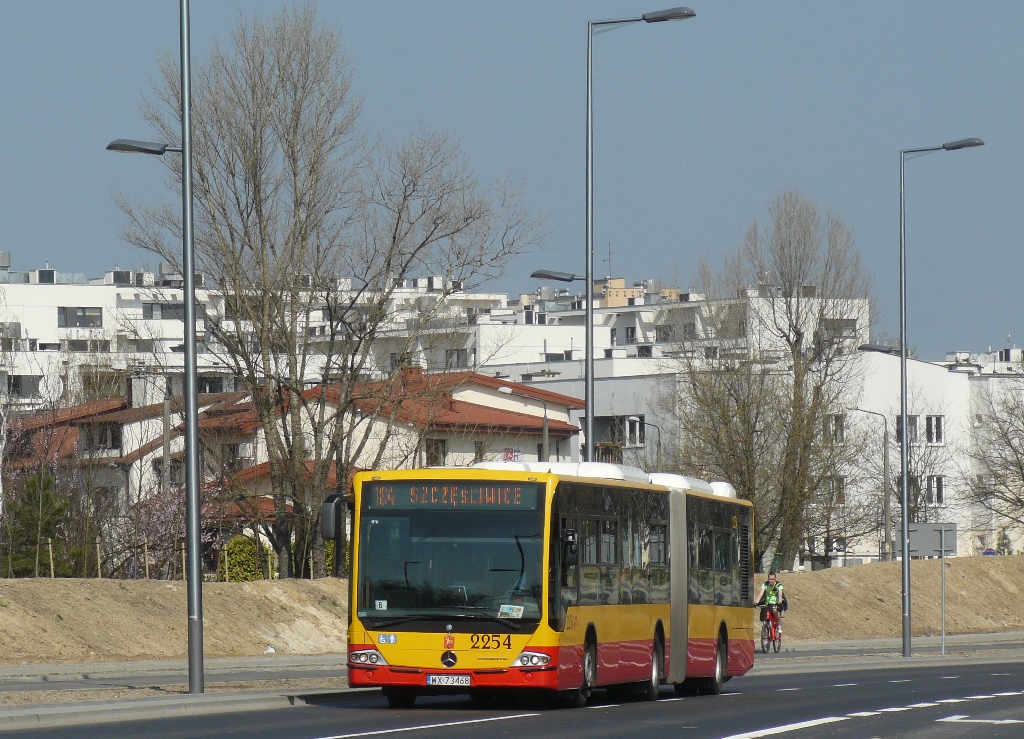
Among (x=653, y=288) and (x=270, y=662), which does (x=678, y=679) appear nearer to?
(x=270, y=662)

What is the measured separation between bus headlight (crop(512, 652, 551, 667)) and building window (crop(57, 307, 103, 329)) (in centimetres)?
10780

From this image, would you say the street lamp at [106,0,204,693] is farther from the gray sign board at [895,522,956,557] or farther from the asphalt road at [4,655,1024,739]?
the gray sign board at [895,522,956,557]

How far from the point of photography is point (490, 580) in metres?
19.3

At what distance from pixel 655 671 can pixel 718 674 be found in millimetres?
3290

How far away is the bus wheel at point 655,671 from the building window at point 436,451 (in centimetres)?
2483

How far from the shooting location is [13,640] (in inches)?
1260

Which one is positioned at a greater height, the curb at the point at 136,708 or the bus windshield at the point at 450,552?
the bus windshield at the point at 450,552

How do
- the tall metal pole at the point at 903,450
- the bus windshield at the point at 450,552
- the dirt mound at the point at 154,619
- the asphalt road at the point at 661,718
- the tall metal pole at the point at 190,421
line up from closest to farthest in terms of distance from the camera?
1. the asphalt road at the point at 661,718
2. the bus windshield at the point at 450,552
3. the tall metal pole at the point at 190,421
4. the dirt mound at the point at 154,619
5. the tall metal pole at the point at 903,450

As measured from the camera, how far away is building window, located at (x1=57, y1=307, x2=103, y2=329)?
123512 millimetres

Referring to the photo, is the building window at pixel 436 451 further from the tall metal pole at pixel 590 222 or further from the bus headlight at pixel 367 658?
the bus headlight at pixel 367 658

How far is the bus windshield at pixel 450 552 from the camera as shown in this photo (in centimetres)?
1925

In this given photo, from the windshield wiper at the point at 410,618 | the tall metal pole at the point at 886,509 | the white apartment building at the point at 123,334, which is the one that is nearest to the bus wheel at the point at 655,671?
the windshield wiper at the point at 410,618

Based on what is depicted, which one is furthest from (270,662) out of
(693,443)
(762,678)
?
(693,443)

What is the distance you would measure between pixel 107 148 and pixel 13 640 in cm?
1308
